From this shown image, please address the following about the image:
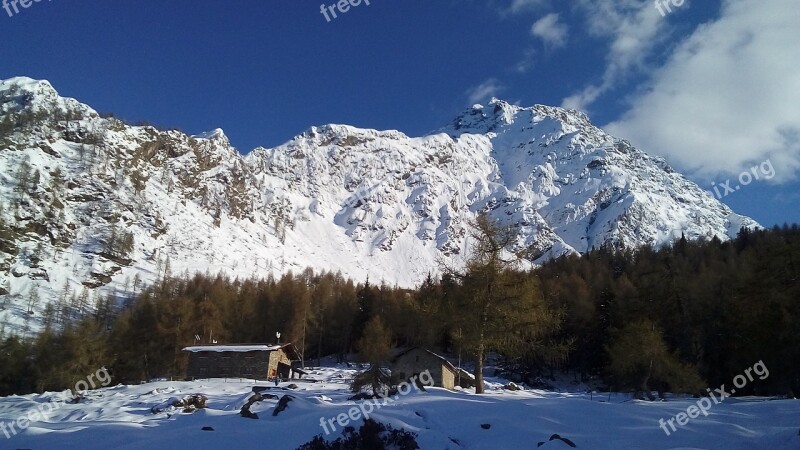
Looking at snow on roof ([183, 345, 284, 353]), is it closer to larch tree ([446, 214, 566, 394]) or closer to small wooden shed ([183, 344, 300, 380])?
small wooden shed ([183, 344, 300, 380])

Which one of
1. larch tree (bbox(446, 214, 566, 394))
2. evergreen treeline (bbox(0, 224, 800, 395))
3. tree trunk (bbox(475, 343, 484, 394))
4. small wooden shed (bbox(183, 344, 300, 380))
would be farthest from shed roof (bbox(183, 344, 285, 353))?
tree trunk (bbox(475, 343, 484, 394))

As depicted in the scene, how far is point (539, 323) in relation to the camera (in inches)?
1053

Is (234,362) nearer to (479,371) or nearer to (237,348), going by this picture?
(237,348)

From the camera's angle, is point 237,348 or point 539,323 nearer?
point 539,323

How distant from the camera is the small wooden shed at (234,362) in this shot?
160ft

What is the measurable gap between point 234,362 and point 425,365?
1907 cm

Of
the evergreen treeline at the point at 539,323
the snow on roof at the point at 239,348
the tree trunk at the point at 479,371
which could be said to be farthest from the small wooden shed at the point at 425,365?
the tree trunk at the point at 479,371

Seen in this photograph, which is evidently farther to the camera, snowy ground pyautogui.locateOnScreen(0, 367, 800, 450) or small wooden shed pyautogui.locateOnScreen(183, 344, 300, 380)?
small wooden shed pyautogui.locateOnScreen(183, 344, 300, 380)

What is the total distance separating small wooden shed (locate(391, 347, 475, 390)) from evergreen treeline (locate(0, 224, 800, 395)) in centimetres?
357

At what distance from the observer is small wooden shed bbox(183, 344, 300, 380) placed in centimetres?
4866

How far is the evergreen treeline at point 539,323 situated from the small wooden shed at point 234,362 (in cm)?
1111

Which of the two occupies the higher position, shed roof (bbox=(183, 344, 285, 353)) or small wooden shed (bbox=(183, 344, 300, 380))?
shed roof (bbox=(183, 344, 285, 353))

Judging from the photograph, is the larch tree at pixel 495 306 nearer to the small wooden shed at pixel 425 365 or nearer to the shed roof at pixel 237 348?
the small wooden shed at pixel 425 365

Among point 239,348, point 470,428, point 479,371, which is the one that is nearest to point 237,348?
point 239,348
